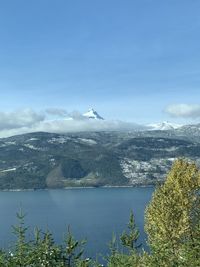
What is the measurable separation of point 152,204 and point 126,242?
1271 centimetres

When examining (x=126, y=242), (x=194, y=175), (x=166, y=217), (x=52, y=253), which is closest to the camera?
(x=52, y=253)

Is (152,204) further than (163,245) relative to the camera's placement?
Yes

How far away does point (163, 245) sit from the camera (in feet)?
152

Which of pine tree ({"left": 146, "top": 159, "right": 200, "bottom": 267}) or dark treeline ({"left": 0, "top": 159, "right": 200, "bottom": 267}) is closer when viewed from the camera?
dark treeline ({"left": 0, "top": 159, "right": 200, "bottom": 267})

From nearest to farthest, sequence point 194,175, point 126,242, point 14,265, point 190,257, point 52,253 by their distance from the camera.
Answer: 1. point 190,257
2. point 14,265
3. point 52,253
4. point 194,175
5. point 126,242

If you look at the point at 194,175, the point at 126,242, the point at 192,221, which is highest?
the point at 194,175

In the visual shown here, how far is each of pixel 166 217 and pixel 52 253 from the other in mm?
25358

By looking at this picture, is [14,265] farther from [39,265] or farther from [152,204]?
[152,204]

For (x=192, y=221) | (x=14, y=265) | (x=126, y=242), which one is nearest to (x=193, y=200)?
(x=192, y=221)

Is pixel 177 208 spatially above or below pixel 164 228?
above

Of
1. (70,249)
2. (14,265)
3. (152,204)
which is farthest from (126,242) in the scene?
(14,265)

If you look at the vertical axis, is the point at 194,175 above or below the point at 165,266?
above

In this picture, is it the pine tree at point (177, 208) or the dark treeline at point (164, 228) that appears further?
the pine tree at point (177, 208)

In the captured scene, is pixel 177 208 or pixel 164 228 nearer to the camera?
pixel 164 228
